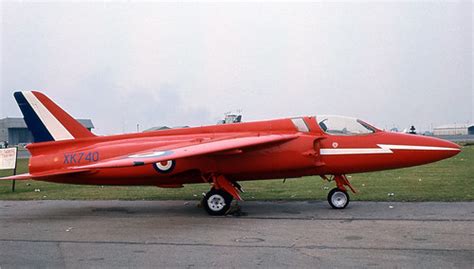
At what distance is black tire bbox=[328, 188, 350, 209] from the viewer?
1216 centimetres

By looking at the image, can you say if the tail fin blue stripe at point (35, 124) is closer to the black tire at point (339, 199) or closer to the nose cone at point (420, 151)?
the black tire at point (339, 199)

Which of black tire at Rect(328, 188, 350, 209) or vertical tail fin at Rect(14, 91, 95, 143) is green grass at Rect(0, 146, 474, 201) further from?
vertical tail fin at Rect(14, 91, 95, 143)

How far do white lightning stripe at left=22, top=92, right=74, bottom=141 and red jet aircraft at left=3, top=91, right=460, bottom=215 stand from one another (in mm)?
24

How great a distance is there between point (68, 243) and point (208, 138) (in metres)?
4.83

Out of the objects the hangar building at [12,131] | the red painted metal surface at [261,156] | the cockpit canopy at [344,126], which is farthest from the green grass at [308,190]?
the hangar building at [12,131]

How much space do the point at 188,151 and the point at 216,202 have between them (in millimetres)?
1599

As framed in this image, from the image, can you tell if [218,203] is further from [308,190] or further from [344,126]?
[308,190]

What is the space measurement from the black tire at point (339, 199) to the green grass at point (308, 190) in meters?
1.44

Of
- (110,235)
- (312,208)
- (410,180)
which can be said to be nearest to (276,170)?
(312,208)

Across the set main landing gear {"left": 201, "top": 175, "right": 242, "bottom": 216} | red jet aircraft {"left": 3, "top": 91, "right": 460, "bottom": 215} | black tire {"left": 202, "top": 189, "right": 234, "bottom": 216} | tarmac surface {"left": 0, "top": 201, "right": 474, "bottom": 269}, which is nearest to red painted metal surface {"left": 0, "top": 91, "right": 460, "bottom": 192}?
red jet aircraft {"left": 3, "top": 91, "right": 460, "bottom": 215}

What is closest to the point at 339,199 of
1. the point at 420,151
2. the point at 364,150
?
the point at 364,150

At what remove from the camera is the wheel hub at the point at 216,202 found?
11863 millimetres

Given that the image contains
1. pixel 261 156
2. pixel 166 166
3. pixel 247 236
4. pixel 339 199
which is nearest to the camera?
pixel 247 236

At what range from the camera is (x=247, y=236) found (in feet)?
29.9
